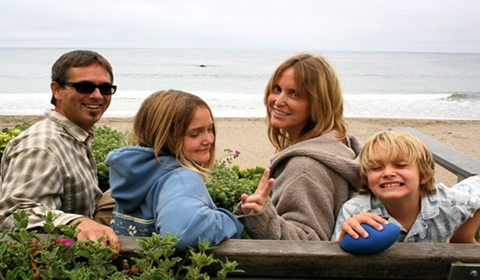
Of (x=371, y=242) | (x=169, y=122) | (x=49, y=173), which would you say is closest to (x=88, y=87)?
(x=49, y=173)

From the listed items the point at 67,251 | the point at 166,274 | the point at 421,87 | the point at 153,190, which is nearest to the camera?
the point at 166,274

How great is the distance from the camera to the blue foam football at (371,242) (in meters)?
1.70

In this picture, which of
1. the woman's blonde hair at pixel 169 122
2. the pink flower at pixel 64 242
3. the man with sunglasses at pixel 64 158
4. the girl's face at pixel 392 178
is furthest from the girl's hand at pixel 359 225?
the pink flower at pixel 64 242

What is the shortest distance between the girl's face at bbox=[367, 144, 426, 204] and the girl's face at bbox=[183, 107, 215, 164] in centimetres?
79

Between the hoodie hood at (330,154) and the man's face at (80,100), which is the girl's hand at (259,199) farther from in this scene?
the man's face at (80,100)

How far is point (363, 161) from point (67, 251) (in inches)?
56.3

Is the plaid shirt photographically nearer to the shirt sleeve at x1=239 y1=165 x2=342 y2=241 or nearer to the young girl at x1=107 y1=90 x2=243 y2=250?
the young girl at x1=107 y1=90 x2=243 y2=250

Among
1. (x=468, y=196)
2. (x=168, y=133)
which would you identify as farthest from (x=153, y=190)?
(x=468, y=196)

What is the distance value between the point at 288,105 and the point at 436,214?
3.07ft

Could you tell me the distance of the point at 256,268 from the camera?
170 centimetres

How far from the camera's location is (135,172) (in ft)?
6.72

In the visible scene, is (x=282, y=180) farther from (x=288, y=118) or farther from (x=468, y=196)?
(x=468, y=196)

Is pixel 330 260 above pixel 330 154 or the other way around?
the other way around

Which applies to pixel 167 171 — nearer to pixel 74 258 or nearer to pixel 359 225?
pixel 74 258
